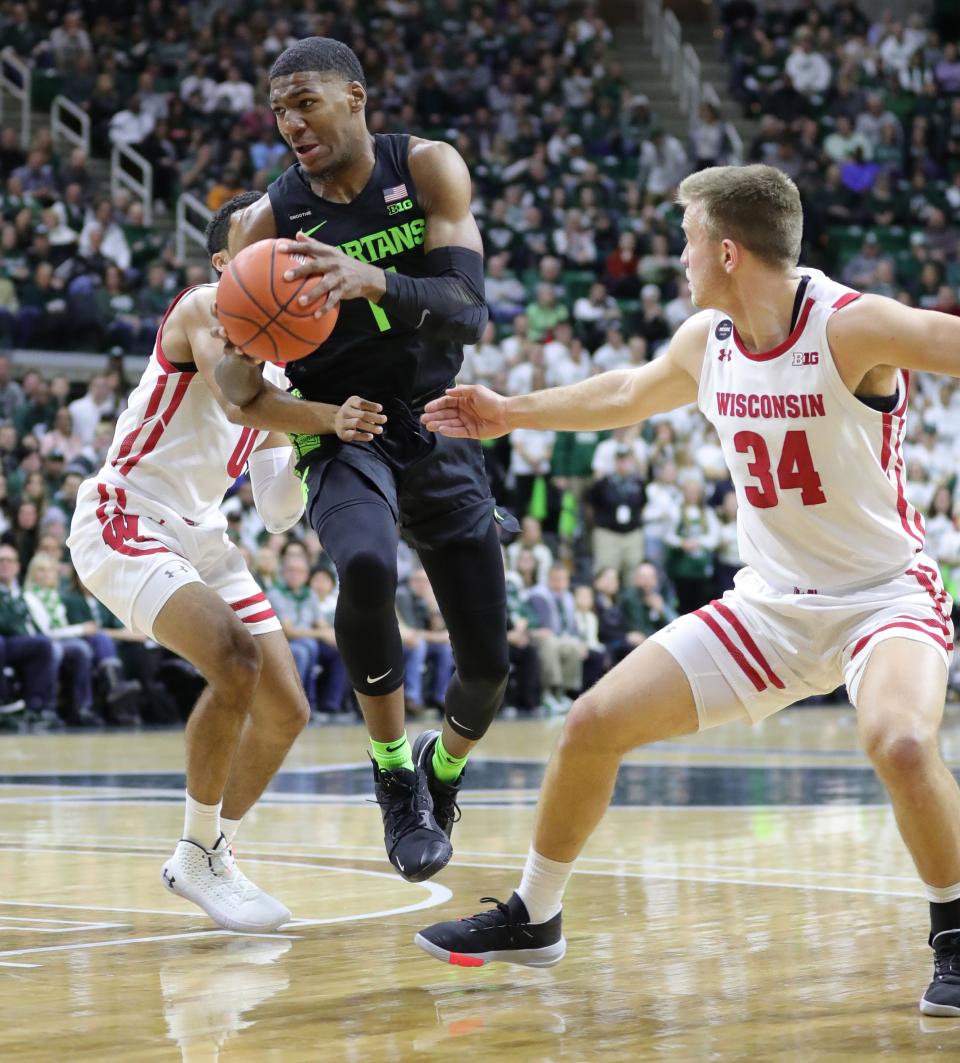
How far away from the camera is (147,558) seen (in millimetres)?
5539

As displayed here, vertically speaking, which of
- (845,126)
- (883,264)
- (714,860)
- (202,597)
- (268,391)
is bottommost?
(714,860)

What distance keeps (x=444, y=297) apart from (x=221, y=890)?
76.1 inches

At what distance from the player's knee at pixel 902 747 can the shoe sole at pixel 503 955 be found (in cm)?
104

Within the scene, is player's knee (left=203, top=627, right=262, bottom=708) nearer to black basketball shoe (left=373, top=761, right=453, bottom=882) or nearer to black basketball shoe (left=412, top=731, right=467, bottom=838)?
black basketball shoe (left=373, top=761, right=453, bottom=882)

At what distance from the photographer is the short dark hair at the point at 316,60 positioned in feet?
16.9

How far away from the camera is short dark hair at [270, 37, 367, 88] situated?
202 inches

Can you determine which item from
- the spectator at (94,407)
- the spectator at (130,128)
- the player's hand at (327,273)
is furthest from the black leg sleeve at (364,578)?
the spectator at (130,128)

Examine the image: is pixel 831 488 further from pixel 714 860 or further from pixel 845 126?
pixel 845 126

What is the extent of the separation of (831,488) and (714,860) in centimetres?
269

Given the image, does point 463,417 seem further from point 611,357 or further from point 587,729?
point 611,357

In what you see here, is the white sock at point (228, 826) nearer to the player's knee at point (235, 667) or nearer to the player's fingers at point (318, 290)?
the player's knee at point (235, 667)

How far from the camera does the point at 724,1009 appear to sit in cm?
411

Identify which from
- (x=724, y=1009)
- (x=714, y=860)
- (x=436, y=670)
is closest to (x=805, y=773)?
(x=714, y=860)

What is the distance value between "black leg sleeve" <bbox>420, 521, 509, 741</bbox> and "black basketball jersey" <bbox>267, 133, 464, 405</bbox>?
55 centimetres
